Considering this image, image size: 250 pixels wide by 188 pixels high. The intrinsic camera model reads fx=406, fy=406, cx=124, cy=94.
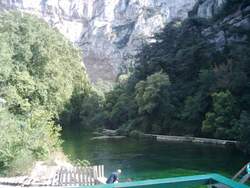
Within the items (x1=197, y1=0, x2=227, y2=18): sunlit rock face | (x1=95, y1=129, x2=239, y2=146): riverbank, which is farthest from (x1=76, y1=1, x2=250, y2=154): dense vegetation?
(x1=197, y1=0, x2=227, y2=18): sunlit rock face

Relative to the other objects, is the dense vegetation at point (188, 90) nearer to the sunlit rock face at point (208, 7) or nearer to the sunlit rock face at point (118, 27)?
the sunlit rock face at point (208, 7)

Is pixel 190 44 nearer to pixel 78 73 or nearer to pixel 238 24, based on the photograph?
pixel 238 24

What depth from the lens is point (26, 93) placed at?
32469mm

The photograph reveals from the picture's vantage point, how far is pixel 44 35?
130ft

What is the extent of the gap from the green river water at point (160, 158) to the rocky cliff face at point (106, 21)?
8537 cm

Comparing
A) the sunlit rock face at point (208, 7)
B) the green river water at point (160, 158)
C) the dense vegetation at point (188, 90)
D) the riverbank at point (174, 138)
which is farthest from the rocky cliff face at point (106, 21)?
the green river water at point (160, 158)

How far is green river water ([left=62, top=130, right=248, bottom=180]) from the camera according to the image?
78.3 feet

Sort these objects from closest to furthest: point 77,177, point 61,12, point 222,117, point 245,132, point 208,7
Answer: point 77,177 → point 245,132 → point 222,117 → point 208,7 → point 61,12

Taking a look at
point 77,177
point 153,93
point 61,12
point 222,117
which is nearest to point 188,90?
point 153,93

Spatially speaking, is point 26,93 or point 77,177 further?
point 26,93

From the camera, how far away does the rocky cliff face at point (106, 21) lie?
441 feet

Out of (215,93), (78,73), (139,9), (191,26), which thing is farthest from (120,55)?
(215,93)

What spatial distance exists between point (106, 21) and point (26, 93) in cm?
12523

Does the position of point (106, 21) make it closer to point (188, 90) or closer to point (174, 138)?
point (188, 90)
